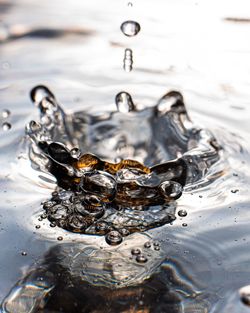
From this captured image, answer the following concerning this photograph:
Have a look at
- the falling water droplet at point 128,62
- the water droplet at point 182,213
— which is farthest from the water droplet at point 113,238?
the falling water droplet at point 128,62

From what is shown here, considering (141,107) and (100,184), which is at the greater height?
(141,107)

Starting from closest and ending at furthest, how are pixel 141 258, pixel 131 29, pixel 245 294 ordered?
1. pixel 245 294
2. pixel 141 258
3. pixel 131 29

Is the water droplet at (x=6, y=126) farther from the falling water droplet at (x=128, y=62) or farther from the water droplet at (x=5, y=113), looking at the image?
the falling water droplet at (x=128, y=62)

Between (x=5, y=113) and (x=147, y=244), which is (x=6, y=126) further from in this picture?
(x=147, y=244)

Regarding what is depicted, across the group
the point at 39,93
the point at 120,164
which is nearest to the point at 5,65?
the point at 39,93

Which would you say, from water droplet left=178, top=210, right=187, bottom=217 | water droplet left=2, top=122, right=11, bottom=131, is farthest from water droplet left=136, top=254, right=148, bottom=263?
water droplet left=2, top=122, right=11, bottom=131

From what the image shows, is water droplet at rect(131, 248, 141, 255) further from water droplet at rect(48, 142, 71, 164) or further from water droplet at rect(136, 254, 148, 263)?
water droplet at rect(48, 142, 71, 164)

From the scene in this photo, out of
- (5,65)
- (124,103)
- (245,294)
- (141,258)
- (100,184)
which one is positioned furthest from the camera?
(5,65)
